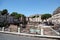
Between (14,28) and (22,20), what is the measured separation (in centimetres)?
3109

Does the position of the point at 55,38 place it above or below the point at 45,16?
below

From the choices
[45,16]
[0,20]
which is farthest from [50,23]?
[45,16]

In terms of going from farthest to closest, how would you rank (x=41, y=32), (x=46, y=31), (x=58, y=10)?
(x=58, y=10) → (x=46, y=31) → (x=41, y=32)

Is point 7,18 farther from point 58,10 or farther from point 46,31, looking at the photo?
point 46,31

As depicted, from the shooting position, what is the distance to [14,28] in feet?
129

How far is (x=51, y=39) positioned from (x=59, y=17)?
Result: 19.8m

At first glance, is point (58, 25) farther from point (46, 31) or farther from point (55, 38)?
point (55, 38)

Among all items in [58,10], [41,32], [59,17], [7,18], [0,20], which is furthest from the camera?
[7,18]

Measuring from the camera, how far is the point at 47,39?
24.7 m

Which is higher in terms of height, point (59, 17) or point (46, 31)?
point (59, 17)

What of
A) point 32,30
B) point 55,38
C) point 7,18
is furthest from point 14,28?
point 7,18

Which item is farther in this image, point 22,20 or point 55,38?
point 22,20

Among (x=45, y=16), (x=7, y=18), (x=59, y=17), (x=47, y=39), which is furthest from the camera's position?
(x=45, y=16)

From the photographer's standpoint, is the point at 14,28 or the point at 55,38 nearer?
the point at 55,38
